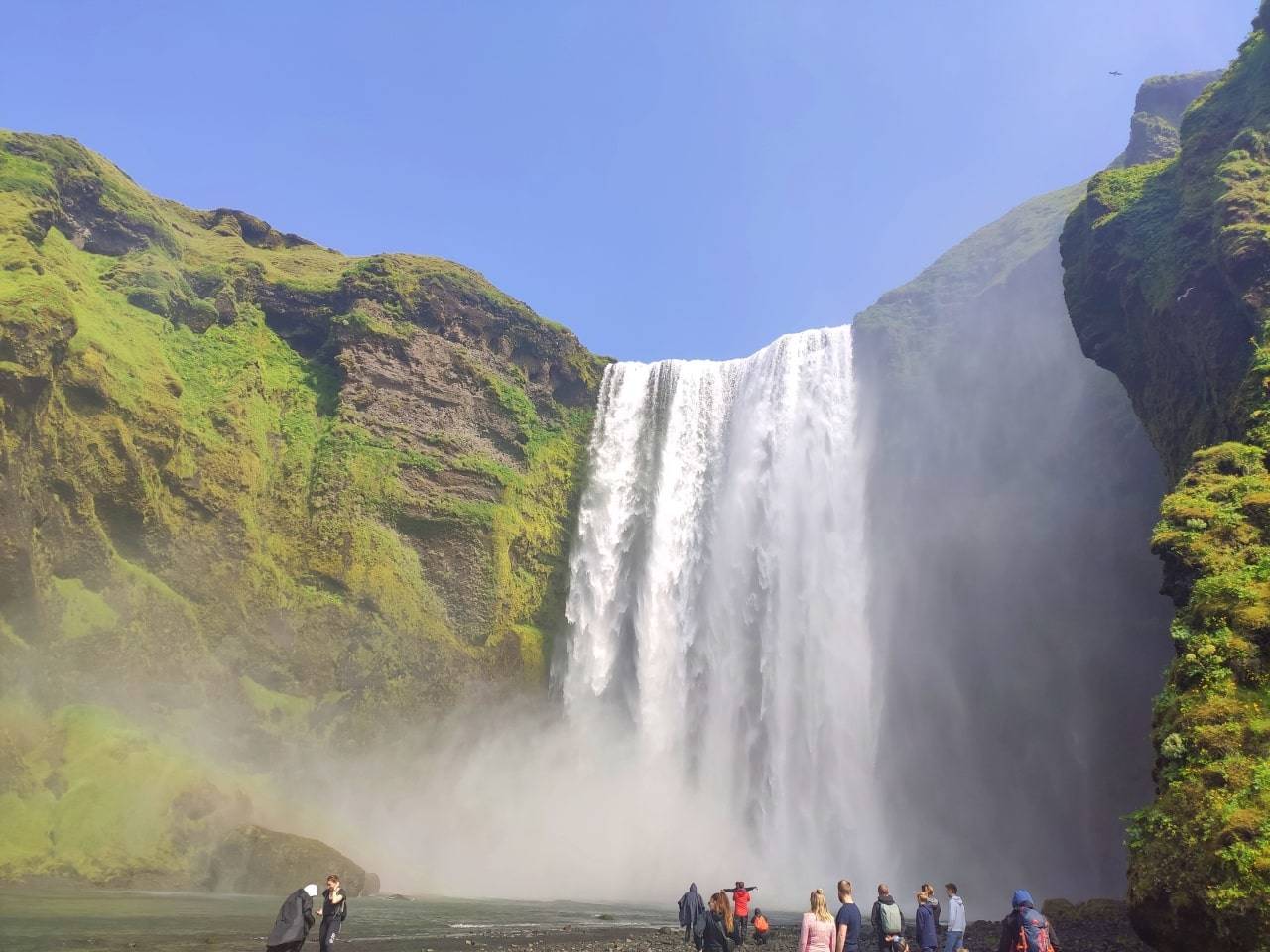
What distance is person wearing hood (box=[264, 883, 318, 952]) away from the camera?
33.7 feet

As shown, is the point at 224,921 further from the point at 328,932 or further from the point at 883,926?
the point at 883,926

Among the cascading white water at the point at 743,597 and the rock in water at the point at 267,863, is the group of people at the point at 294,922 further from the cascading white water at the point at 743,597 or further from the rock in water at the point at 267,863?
the cascading white water at the point at 743,597

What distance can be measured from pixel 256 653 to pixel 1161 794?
34.0 m

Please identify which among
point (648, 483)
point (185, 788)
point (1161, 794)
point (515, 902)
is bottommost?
point (515, 902)

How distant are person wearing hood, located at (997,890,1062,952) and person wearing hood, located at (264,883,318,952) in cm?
843

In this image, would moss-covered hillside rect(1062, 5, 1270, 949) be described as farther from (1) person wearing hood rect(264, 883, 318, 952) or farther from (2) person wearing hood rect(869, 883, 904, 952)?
(1) person wearing hood rect(264, 883, 318, 952)

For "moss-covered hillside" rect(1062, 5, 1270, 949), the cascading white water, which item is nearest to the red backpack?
"moss-covered hillside" rect(1062, 5, 1270, 949)

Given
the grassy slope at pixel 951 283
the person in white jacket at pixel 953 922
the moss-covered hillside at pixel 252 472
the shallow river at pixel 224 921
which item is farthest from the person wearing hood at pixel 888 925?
the grassy slope at pixel 951 283

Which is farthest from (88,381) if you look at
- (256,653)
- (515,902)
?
(515,902)

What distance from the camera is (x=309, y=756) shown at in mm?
35750

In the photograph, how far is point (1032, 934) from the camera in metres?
9.60

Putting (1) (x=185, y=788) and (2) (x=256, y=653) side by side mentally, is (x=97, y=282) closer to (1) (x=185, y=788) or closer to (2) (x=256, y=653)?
(2) (x=256, y=653)

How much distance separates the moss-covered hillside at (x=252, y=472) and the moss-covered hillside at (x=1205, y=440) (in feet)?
95.3

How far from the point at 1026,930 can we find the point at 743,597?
1308 inches
